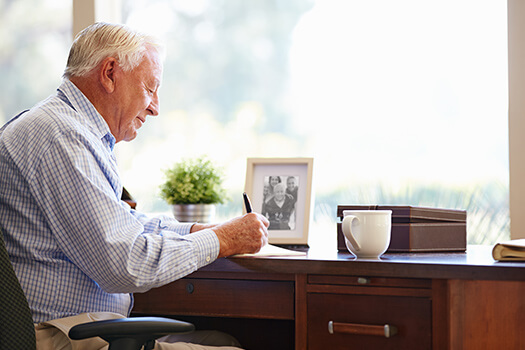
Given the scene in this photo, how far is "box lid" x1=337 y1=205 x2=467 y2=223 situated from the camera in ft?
5.05

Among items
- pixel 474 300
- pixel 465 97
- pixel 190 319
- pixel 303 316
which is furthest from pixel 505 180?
pixel 190 319

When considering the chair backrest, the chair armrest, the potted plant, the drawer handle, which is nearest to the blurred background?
the potted plant

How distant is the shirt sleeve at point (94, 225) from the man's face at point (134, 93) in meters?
0.26

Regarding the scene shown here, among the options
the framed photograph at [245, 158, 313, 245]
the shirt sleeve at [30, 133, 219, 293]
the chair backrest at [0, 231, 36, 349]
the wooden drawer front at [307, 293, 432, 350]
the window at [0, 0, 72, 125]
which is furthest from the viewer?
the window at [0, 0, 72, 125]

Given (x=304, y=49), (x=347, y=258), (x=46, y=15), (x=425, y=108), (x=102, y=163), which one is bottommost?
(x=347, y=258)

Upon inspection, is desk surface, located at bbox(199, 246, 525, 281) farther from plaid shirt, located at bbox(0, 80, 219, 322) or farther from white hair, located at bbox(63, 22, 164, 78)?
white hair, located at bbox(63, 22, 164, 78)

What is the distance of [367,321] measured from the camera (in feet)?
4.41

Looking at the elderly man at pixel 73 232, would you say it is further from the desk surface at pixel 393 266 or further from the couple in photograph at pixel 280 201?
the couple in photograph at pixel 280 201

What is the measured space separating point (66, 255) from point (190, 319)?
75cm

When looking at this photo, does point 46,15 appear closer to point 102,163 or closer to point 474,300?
point 102,163

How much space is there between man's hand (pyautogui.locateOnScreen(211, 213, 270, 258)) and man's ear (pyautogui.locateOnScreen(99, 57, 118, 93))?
1.52 ft

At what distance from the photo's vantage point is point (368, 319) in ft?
4.41

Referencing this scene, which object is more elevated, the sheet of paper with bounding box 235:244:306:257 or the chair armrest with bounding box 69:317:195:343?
the sheet of paper with bounding box 235:244:306:257

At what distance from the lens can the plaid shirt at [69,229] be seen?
1.20 m
